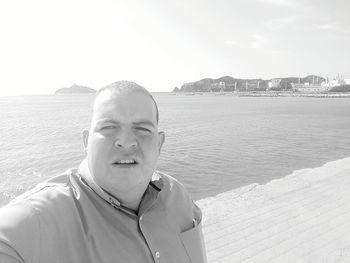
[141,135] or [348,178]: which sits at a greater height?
[141,135]

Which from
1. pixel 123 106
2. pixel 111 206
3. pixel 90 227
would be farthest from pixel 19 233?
pixel 123 106

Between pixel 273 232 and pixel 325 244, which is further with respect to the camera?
pixel 273 232

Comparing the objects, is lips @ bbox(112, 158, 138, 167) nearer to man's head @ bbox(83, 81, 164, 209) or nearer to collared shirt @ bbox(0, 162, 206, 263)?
man's head @ bbox(83, 81, 164, 209)

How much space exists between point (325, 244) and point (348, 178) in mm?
5052

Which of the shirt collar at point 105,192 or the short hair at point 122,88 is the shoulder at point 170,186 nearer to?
the shirt collar at point 105,192

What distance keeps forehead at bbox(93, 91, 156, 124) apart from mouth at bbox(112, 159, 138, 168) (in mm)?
220

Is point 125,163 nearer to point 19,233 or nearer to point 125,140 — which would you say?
point 125,140

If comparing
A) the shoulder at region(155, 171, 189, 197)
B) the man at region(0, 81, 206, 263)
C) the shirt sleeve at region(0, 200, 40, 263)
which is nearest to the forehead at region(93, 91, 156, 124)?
the man at region(0, 81, 206, 263)

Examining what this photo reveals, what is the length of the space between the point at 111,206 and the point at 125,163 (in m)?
0.23

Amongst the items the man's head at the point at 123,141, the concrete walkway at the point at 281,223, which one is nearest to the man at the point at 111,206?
the man's head at the point at 123,141

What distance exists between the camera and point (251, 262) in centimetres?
478

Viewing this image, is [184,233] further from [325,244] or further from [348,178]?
[348,178]

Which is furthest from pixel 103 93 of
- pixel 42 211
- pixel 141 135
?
pixel 42 211

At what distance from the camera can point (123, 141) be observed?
181 cm
